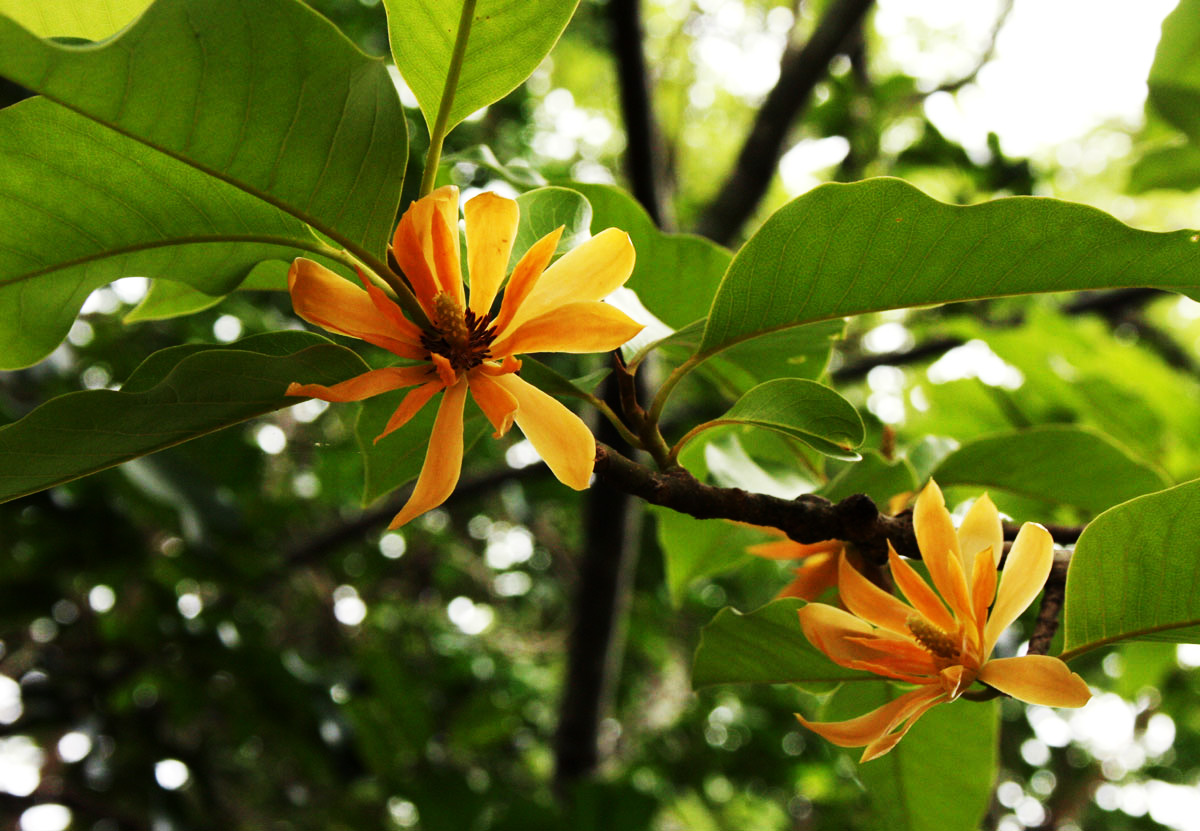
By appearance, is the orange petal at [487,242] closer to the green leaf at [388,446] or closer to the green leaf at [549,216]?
the green leaf at [549,216]

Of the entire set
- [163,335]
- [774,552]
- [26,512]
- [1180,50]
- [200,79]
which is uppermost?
[200,79]

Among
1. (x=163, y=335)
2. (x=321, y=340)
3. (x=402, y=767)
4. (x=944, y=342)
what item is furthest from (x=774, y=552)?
(x=163, y=335)

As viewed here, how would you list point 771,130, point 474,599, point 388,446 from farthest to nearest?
point 474,599
point 771,130
point 388,446

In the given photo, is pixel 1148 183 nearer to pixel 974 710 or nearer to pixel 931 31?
pixel 974 710

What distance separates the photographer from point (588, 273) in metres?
0.53

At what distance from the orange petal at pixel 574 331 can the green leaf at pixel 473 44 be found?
0.16 meters

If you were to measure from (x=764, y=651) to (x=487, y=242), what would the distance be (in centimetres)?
36

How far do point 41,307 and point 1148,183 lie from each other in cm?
207

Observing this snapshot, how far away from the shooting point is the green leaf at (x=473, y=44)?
53cm

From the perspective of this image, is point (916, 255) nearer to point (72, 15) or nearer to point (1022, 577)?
point (1022, 577)

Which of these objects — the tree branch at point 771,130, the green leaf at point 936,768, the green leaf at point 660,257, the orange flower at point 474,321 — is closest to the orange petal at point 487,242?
the orange flower at point 474,321

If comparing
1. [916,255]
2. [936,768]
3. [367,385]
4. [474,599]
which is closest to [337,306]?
[367,385]

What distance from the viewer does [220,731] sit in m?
2.89

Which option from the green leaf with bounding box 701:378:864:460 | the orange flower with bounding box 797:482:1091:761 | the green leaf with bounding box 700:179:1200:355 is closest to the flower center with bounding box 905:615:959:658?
the orange flower with bounding box 797:482:1091:761
